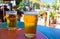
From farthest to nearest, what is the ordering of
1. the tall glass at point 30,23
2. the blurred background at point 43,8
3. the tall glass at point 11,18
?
the blurred background at point 43,8 < the tall glass at point 11,18 < the tall glass at point 30,23

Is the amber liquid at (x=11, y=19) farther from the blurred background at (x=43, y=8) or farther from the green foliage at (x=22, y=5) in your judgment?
the green foliage at (x=22, y=5)

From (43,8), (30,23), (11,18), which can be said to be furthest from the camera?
(43,8)

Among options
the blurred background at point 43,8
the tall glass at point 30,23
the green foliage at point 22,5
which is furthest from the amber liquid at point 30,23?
the green foliage at point 22,5

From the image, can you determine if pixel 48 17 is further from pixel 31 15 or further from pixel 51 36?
pixel 31 15

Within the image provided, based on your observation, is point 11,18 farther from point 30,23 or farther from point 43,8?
point 43,8

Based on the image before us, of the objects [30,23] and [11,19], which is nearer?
[30,23]

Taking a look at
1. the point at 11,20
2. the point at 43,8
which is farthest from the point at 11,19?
the point at 43,8

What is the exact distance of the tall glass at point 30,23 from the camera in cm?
77

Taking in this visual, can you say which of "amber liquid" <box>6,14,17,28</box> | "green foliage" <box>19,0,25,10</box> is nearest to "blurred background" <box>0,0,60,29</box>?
"green foliage" <box>19,0,25,10</box>

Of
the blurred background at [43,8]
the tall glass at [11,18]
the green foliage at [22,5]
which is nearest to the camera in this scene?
the tall glass at [11,18]

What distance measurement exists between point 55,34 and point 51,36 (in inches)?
1.7

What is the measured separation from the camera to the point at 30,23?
0.78m

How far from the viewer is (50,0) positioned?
3.03 metres

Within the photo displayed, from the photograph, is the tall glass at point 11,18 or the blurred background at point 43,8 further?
the blurred background at point 43,8
